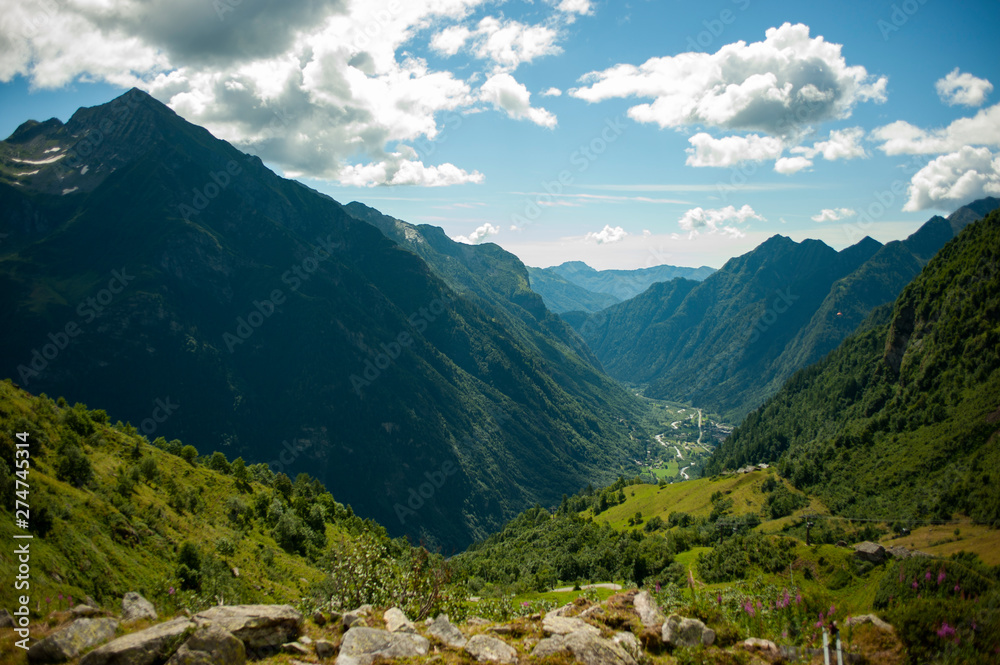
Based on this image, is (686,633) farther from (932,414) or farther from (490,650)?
(932,414)

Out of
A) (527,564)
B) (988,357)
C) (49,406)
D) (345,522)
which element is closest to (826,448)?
(988,357)

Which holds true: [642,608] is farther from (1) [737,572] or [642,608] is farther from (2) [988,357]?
(2) [988,357]

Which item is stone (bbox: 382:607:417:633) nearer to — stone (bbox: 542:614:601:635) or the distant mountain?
stone (bbox: 542:614:601:635)

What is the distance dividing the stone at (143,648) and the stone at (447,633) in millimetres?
9261

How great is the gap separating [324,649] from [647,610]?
547 inches

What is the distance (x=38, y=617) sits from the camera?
21.5 meters

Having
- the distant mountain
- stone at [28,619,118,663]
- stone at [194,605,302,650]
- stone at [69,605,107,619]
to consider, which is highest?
stone at [28,619,118,663]

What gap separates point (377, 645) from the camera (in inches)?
703

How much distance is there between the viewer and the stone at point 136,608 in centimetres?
2143

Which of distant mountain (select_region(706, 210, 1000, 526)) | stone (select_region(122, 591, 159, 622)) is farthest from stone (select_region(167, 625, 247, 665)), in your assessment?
distant mountain (select_region(706, 210, 1000, 526))

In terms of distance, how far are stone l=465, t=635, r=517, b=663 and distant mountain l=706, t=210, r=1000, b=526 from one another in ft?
358

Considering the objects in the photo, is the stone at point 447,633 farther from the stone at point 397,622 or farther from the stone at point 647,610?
the stone at point 647,610

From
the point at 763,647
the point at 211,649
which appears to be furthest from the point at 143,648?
the point at 763,647

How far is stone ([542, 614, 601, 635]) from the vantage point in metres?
18.5
